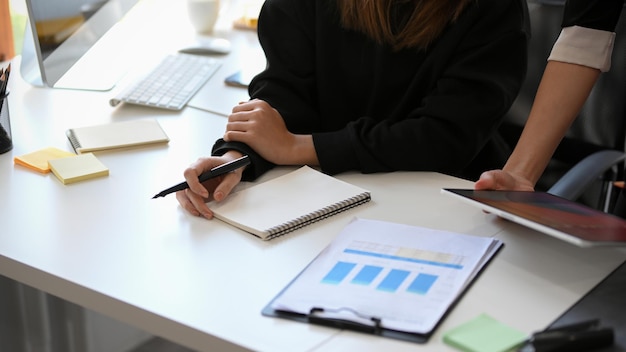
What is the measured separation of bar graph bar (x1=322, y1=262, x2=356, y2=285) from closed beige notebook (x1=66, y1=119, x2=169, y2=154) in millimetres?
523

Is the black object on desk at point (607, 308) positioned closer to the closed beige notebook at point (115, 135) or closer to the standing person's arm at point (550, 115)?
the standing person's arm at point (550, 115)

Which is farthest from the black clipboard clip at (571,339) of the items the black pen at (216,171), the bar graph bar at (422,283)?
the black pen at (216,171)

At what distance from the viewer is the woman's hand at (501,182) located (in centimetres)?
112

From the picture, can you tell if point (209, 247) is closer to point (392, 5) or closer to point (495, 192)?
point (495, 192)

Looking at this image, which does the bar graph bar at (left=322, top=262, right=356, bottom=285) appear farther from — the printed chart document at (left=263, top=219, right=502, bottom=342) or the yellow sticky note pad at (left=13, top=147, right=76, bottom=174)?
the yellow sticky note pad at (left=13, top=147, right=76, bottom=174)

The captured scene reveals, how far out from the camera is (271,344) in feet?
2.72

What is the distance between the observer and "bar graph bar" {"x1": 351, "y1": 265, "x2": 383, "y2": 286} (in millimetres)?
933

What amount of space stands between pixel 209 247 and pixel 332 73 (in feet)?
1.65

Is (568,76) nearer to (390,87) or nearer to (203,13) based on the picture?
(390,87)

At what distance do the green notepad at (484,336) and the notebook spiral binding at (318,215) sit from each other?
0.30 meters

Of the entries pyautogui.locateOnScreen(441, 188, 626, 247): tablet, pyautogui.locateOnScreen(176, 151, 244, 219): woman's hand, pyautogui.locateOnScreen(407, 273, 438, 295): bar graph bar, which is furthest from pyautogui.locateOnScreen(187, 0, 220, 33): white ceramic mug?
pyautogui.locateOnScreen(407, 273, 438, 295): bar graph bar

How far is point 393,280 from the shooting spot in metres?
0.93

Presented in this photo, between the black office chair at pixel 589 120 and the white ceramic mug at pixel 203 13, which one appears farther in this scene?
the white ceramic mug at pixel 203 13

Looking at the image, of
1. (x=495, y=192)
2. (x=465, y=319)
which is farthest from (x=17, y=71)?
(x=465, y=319)
